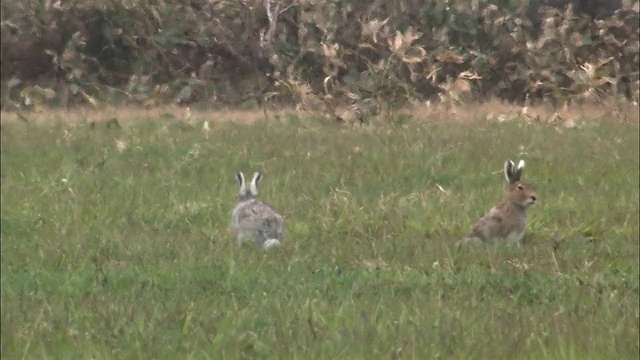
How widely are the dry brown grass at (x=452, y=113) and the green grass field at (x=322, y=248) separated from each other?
23 centimetres

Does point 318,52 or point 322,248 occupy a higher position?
point 318,52

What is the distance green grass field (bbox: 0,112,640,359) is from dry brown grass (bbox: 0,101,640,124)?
0.23 metres

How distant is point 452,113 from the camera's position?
18.1 meters

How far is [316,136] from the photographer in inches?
657

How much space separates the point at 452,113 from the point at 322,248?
8.37 m

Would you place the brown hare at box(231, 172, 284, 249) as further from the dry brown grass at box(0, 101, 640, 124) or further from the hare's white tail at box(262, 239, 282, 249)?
the dry brown grass at box(0, 101, 640, 124)

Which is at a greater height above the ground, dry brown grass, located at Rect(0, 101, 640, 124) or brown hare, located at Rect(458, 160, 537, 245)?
brown hare, located at Rect(458, 160, 537, 245)

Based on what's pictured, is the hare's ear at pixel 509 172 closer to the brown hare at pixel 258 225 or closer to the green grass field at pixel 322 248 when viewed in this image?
the green grass field at pixel 322 248

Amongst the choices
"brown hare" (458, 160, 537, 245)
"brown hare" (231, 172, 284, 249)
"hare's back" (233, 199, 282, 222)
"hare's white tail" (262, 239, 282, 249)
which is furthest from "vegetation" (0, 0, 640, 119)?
"hare's white tail" (262, 239, 282, 249)

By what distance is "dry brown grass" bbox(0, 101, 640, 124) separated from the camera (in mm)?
17766

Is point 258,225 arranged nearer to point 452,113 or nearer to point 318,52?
point 318,52

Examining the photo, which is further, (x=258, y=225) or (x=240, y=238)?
(x=240, y=238)

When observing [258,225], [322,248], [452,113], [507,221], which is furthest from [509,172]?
[452,113]

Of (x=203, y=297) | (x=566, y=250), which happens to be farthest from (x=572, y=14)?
(x=203, y=297)
